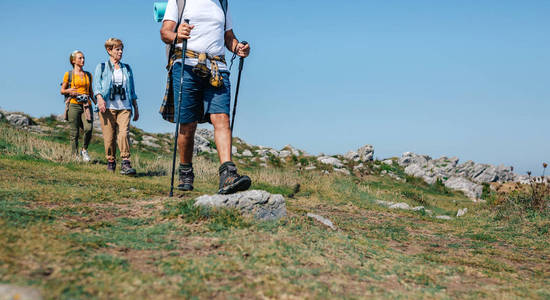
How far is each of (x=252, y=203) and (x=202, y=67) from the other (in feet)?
5.36

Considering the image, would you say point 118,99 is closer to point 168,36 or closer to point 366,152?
point 168,36

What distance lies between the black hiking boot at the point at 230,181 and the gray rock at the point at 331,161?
53.9 feet

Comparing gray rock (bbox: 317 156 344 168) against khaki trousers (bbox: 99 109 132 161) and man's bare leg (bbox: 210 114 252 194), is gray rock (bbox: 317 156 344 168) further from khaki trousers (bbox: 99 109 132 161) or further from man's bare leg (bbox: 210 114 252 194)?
man's bare leg (bbox: 210 114 252 194)

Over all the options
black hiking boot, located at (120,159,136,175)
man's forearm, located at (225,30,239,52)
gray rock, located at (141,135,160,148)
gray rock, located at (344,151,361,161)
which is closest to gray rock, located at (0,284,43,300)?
man's forearm, located at (225,30,239,52)

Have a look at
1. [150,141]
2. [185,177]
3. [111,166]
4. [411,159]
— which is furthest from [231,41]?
[411,159]

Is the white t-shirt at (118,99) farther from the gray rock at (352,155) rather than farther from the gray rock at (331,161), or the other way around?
the gray rock at (352,155)

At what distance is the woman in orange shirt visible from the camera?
935cm

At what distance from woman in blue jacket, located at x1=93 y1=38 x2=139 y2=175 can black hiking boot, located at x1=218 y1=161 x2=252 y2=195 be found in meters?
4.49

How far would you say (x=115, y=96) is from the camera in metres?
8.64

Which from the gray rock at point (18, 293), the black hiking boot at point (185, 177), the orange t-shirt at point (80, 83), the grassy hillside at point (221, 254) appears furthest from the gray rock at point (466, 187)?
the gray rock at point (18, 293)

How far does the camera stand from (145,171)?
10.3 m

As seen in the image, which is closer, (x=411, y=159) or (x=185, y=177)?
(x=185, y=177)

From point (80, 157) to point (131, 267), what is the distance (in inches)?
306

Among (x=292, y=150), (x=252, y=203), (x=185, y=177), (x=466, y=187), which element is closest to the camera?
(x=252, y=203)
